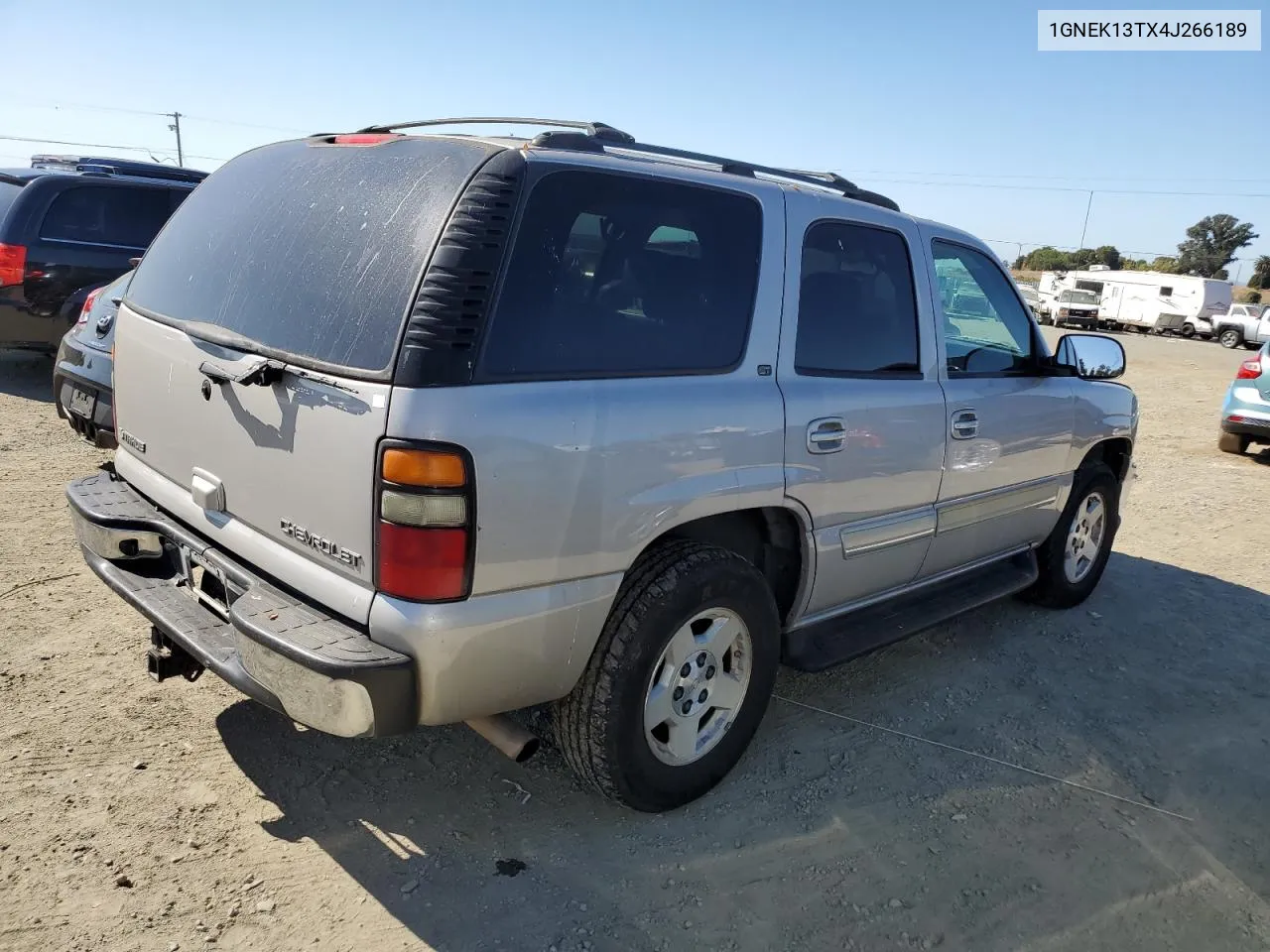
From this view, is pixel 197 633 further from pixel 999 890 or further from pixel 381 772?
pixel 999 890

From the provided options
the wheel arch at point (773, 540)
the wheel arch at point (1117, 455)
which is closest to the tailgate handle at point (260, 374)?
the wheel arch at point (773, 540)

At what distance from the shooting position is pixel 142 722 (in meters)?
3.22

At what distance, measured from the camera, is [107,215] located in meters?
8.34

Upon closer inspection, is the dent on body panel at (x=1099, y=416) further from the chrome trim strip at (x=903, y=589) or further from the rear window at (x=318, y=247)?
the rear window at (x=318, y=247)

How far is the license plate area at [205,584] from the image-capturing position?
105 inches

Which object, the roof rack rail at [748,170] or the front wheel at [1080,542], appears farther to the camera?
the front wheel at [1080,542]

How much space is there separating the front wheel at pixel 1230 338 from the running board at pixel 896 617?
110ft

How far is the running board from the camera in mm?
3344

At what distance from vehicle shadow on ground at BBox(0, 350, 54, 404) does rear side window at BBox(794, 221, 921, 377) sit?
721cm

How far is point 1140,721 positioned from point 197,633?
3.62 m

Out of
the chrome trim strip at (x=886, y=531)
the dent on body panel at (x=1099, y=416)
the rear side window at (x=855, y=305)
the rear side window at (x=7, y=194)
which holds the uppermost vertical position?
the rear side window at (x=7, y=194)

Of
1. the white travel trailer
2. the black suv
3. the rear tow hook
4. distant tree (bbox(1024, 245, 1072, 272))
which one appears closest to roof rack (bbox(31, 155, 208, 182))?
the black suv

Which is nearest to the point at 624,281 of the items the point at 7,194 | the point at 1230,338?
the point at 7,194

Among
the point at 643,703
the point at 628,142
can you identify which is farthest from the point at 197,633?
the point at 628,142
